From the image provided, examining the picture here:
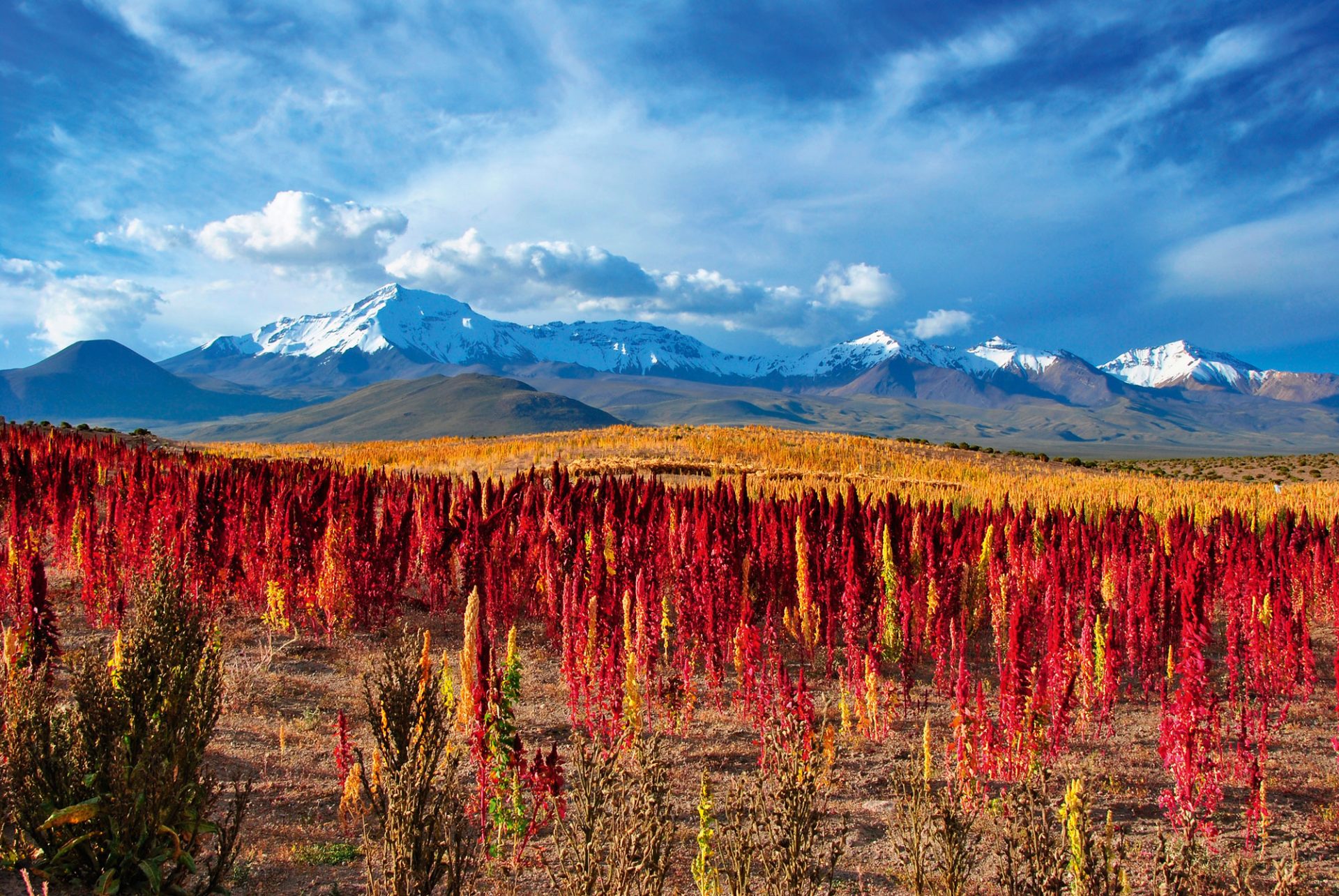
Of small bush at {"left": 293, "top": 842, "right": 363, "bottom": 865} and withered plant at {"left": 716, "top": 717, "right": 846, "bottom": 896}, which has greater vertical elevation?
withered plant at {"left": 716, "top": 717, "right": 846, "bottom": 896}

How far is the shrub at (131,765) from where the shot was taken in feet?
10.4

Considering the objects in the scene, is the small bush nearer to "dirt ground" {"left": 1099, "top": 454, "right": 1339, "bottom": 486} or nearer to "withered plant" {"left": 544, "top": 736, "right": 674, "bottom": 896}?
"withered plant" {"left": 544, "top": 736, "right": 674, "bottom": 896}

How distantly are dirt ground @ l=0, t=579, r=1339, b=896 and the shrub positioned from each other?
0.28 metres

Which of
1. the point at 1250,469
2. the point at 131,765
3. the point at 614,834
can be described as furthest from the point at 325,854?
the point at 1250,469

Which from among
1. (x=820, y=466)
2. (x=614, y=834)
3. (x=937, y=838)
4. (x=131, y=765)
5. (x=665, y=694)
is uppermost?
(x=820, y=466)

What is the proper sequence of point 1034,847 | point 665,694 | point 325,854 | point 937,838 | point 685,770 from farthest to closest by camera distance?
point 665,694 < point 685,770 < point 325,854 < point 937,838 < point 1034,847

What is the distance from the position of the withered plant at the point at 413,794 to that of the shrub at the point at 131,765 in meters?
0.76

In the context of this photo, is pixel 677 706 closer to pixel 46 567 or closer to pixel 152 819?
pixel 152 819

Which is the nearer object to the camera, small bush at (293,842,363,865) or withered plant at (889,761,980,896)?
withered plant at (889,761,980,896)

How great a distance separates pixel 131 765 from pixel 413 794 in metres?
1.79

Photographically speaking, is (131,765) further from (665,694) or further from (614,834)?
(665,694)

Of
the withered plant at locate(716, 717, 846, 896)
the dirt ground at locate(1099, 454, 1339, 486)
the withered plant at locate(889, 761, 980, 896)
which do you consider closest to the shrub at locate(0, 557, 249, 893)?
the withered plant at locate(716, 717, 846, 896)

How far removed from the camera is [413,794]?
2.58 metres

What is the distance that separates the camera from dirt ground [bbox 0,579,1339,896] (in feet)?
12.2
